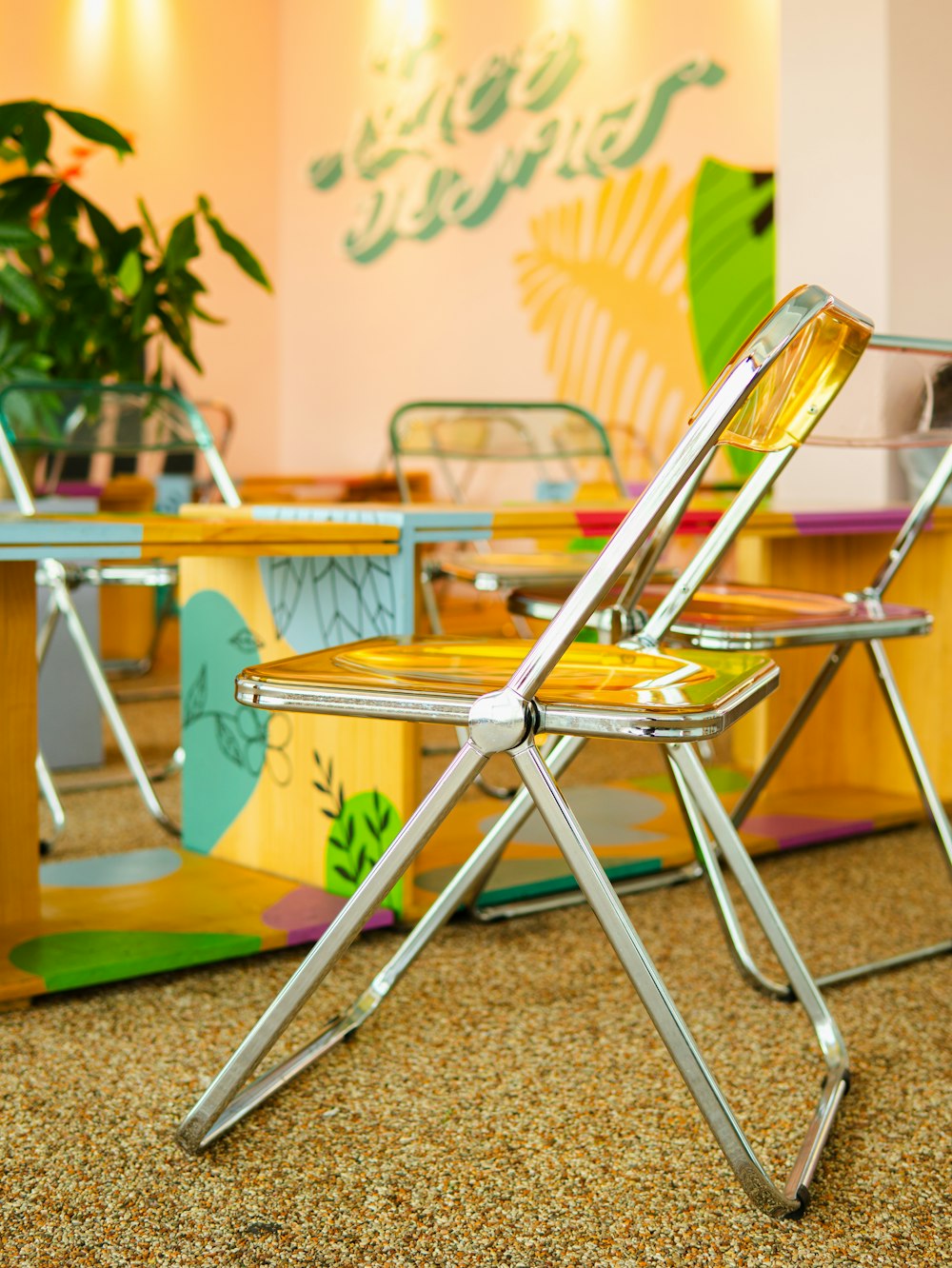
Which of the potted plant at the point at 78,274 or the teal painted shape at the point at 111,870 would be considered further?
the potted plant at the point at 78,274

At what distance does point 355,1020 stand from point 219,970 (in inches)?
11.8

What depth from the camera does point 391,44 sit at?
6.28 m

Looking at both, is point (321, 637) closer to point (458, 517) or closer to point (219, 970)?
point (458, 517)

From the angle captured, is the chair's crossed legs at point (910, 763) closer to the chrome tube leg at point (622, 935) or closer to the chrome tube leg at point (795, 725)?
the chrome tube leg at point (795, 725)

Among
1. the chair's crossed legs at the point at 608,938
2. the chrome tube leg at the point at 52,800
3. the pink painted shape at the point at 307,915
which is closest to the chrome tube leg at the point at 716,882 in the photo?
the chair's crossed legs at the point at 608,938

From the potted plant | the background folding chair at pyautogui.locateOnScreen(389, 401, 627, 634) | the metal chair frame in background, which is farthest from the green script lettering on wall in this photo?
the potted plant

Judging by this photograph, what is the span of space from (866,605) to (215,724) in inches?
38.2

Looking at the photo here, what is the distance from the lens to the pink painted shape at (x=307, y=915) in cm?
170

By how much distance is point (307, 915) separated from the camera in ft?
5.76

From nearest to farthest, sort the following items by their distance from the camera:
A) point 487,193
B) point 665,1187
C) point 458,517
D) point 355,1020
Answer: point 665,1187 < point 355,1020 < point 458,517 < point 487,193

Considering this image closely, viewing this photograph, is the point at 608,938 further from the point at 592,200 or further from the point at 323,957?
the point at 592,200

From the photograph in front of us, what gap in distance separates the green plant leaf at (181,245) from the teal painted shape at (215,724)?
80 centimetres

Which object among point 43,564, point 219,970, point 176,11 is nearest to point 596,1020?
point 219,970

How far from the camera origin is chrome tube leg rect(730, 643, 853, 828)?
70.3 inches
